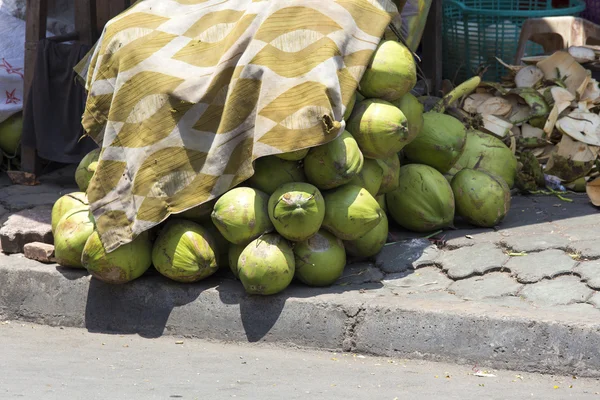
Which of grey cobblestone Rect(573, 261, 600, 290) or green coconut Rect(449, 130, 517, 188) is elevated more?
grey cobblestone Rect(573, 261, 600, 290)

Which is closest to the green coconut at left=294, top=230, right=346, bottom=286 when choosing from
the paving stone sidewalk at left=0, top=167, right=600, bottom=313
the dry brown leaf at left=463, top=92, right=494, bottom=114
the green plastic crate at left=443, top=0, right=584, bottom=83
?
the paving stone sidewalk at left=0, top=167, right=600, bottom=313

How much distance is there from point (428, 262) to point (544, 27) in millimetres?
2656

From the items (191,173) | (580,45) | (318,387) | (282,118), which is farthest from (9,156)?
(580,45)

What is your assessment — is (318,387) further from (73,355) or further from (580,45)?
(580,45)

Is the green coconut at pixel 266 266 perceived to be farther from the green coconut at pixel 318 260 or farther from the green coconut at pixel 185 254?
the green coconut at pixel 185 254

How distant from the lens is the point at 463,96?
560 centimetres

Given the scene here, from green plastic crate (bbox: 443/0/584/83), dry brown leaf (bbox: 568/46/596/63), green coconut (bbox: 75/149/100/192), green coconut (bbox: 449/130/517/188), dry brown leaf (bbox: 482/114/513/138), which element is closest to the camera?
green coconut (bbox: 75/149/100/192)

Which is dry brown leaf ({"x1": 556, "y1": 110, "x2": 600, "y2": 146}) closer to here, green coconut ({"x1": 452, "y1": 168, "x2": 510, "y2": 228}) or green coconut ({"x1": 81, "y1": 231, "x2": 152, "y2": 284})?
green coconut ({"x1": 452, "y1": 168, "x2": 510, "y2": 228})

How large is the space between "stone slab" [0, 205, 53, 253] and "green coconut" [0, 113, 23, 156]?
47.4 inches

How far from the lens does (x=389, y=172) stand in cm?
426

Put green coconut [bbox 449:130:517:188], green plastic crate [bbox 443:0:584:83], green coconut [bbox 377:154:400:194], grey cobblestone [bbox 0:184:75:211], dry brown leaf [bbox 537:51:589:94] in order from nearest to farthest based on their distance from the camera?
green coconut [bbox 377:154:400:194] → green coconut [bbox 449:130:517:188] → grey cobblestone [bbox 0:184:75:211] → dry brown leaf [bbox 537:51:589:94] → green plastic crate [bbox 443:0:584:83]

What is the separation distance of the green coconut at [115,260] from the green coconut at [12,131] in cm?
203

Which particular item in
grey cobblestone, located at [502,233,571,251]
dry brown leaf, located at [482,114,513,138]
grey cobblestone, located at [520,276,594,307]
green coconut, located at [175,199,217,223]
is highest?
grey cobblestone, located at [520,276,594,307]

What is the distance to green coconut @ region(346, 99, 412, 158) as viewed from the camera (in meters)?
4.03
